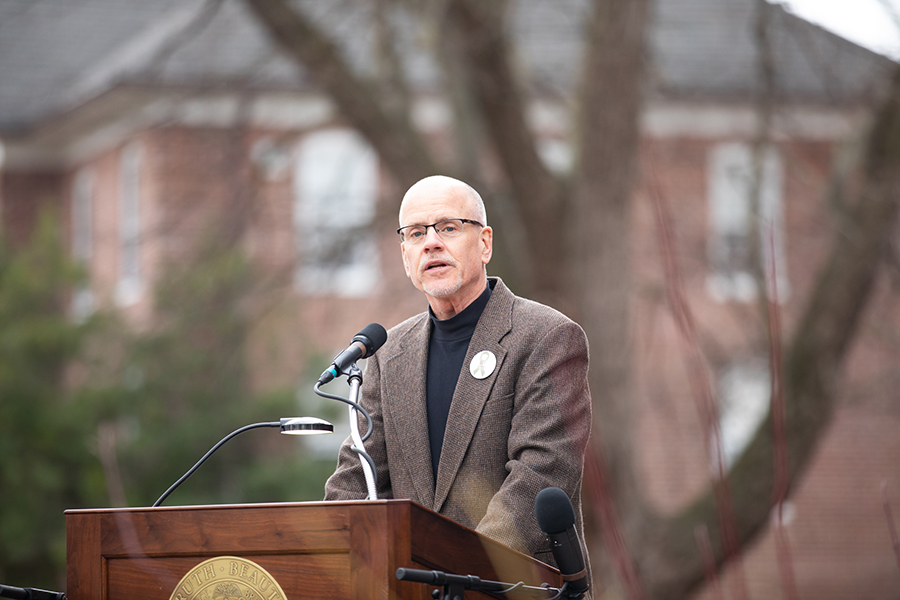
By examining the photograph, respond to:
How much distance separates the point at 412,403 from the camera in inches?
135

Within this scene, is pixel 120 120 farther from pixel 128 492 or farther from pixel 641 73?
pixel 641 73

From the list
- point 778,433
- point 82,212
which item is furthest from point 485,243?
point 82,212

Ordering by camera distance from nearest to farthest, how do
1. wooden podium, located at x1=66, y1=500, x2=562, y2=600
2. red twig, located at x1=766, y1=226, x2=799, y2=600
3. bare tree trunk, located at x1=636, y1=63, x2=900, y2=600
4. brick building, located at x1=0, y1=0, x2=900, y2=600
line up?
red twig, located at x1=766, y1=226, x2=799, y2=600
wooden podium, located at x1=66, y1=500, x2=562, y2=600
bare tree trunk, located at x1=636, y1=63, x2=900, y2=600
brick building, located at x1=0, y1=0, x2=900, y2=600

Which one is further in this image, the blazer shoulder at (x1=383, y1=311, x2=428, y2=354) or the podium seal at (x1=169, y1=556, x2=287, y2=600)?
the blazer shoulder at (x1=383, y1=311, x2=428, y2=354)

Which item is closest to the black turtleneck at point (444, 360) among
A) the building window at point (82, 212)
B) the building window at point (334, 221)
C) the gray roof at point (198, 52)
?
the building window at point (334, 221)

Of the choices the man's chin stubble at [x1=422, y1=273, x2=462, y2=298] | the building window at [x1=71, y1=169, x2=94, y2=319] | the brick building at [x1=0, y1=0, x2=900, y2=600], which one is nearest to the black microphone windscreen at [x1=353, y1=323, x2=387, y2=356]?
the man's chin stubble at [x1=422, y1=273, x2=462, y2=298]

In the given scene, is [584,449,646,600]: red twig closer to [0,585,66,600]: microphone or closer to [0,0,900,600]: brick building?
[0,585,66,600]: microphone

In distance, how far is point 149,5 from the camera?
20.0 metres

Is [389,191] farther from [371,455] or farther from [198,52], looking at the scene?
[371,455]

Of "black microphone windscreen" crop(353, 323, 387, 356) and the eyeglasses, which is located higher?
the eyeglasses

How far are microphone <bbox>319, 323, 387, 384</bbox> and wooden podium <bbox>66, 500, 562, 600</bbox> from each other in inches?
19.1

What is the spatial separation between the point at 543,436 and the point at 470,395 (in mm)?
274

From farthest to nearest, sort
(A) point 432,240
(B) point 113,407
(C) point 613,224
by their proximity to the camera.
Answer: (B) point 113,407, (C) point 613,224, (A) point 432,240

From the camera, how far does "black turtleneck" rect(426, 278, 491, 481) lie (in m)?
3.38
